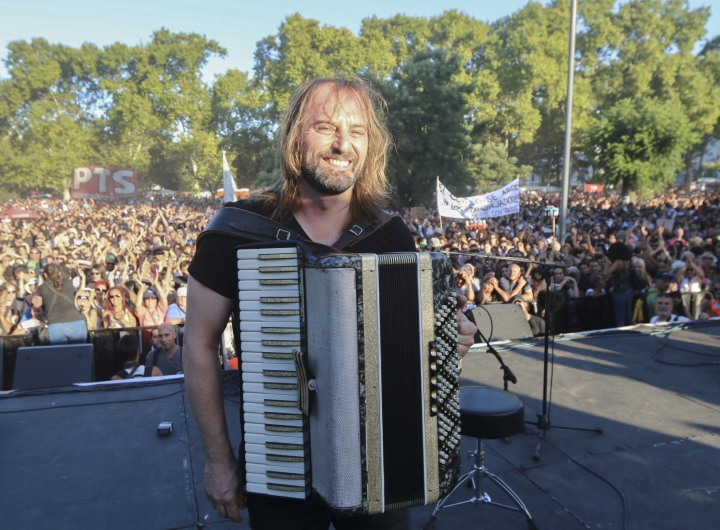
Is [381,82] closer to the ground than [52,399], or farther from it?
farther from it

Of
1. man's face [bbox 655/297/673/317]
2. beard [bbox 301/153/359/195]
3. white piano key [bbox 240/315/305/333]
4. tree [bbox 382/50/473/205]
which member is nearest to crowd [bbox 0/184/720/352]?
man's face [bbox 655/297/673/317]

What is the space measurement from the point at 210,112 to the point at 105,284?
43764mm

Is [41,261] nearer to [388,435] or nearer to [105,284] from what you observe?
[105,284]

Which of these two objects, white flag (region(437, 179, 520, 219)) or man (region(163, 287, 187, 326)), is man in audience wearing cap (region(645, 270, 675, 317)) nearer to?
white flag (region(437, 179, 520, 219))

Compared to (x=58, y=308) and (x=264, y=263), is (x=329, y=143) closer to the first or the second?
(x=264, y=263)

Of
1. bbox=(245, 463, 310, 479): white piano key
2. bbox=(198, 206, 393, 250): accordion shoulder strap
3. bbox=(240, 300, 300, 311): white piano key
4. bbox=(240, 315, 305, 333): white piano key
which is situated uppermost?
bbox=(198, 206, 393, 250): accordion shoulder strap

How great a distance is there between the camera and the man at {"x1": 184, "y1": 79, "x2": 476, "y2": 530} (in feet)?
5.44

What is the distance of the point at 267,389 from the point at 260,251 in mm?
404

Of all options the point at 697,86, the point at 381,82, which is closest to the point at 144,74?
the point at 381,82

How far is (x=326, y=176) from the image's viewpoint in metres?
1.78

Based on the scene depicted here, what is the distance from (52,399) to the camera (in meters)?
4.88

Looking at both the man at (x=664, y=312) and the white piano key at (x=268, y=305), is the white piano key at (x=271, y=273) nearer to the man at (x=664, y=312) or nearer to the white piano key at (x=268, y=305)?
the white piano key at (x=268, y=305)

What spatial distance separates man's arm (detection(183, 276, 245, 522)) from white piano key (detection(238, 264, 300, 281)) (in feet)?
0.55

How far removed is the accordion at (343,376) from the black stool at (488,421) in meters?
1.44
